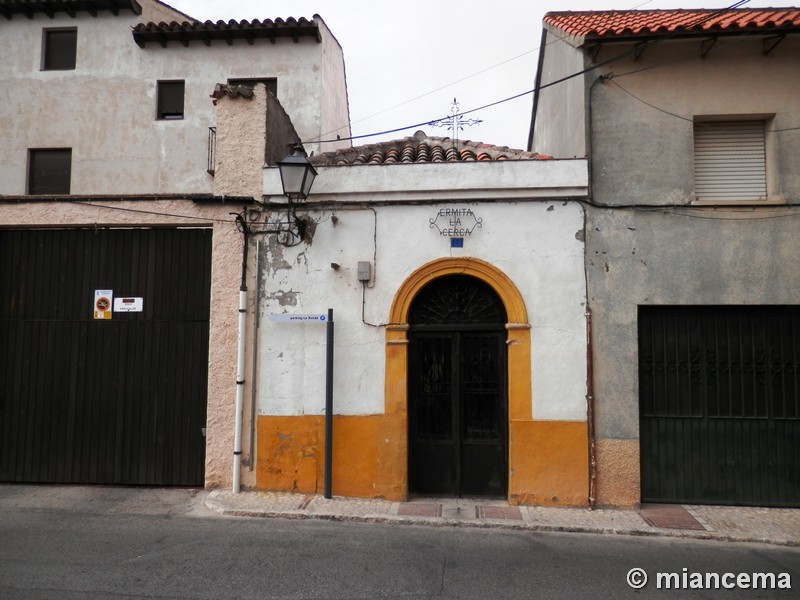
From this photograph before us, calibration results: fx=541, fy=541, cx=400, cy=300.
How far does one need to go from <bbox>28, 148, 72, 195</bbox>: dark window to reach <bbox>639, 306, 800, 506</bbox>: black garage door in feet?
44.9

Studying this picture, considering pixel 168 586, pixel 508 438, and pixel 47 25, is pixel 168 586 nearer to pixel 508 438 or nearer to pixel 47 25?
pixel 508 438

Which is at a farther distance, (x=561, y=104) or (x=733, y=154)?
(x=561, y=104)

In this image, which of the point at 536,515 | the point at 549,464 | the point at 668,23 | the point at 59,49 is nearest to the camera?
the point at 536,515

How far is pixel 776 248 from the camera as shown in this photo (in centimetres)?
673

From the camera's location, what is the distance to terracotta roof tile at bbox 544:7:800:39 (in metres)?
6.68

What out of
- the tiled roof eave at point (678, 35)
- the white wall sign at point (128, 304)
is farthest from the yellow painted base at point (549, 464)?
the white wall sign at point (128, 304)

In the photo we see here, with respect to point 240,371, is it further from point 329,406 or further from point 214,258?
point 214,258

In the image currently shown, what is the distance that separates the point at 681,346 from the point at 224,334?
5923mm

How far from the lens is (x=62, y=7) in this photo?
13.4 m

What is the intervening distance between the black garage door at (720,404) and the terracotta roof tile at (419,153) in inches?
120

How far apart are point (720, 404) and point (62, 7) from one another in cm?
1640

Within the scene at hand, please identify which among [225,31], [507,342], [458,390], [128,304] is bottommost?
[458,390]

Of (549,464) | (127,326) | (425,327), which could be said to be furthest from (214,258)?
(549,464)

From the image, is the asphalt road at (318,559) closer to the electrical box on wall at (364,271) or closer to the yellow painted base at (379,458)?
the yellow painted base at (379,458)
